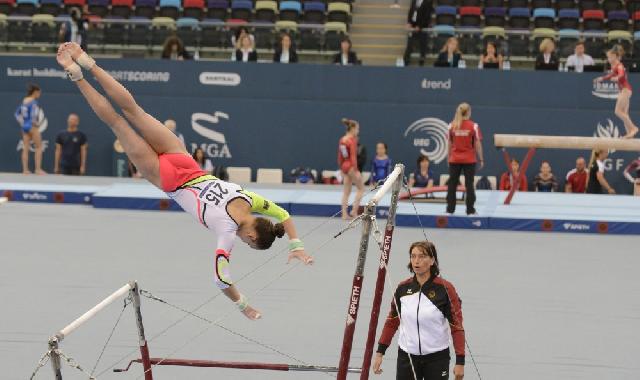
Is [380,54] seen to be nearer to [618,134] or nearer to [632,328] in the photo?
[618,134]

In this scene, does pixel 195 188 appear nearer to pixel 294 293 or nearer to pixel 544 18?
pixel 294 293

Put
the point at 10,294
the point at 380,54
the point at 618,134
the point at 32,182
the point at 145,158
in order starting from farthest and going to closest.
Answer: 1. the point at 380,54
2. the point at 618,134
3. the point at 32,182
4. the point at 10,294
5. the point at 145,158

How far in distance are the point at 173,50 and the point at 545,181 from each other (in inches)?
257

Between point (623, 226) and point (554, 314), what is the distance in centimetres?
453

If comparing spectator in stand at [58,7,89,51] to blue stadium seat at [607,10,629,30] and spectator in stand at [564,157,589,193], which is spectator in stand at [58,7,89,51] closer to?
spectator in stand at [564,157,589,193]

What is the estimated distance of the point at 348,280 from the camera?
34.9ft

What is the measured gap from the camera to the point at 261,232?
6.14 meters

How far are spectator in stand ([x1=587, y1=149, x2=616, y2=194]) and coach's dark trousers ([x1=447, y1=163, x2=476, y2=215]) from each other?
316 centimetres

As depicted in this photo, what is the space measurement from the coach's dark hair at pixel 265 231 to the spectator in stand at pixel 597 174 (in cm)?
1056

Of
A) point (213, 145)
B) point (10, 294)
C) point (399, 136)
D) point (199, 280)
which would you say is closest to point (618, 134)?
point (399, 136)

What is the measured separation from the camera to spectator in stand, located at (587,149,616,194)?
15945 millimetres

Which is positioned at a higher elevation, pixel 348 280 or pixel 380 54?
pixel 380 54

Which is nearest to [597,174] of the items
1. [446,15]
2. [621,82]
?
[621,82]

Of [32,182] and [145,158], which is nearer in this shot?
[145,158]
